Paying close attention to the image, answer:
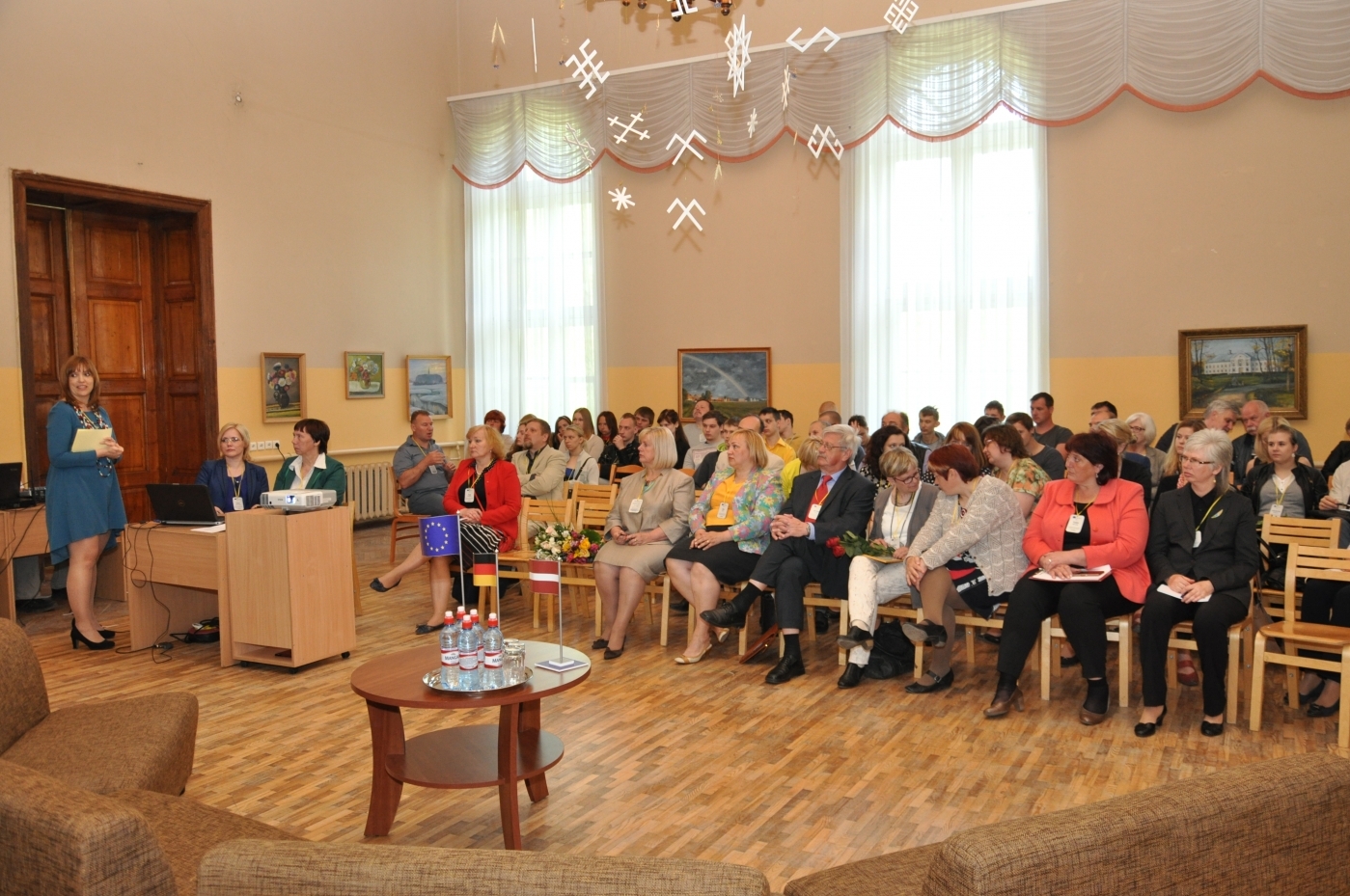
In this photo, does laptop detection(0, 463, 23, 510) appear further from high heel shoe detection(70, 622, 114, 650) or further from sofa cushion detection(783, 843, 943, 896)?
sofa cushion detection(783, 843, 943, 896)

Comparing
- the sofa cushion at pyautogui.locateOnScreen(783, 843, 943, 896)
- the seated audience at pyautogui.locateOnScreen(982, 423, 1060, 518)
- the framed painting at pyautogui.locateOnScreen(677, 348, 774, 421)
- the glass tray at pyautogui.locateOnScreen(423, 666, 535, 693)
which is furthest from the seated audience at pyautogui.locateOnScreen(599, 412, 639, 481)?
the sofa cushion at pyautogui.locateOnScreen(783, 843, 943, 896)

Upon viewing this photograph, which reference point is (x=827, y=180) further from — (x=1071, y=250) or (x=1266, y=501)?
(x=1266, y=501)

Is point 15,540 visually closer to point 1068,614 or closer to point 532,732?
point 532,732

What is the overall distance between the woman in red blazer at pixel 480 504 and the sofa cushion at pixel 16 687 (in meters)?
3.37

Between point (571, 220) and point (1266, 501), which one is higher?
point (571, 220)

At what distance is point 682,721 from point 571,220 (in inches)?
350

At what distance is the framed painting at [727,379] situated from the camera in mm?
11852

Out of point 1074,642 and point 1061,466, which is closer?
point 1074,642

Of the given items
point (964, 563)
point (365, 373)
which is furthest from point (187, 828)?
point (365, 373)

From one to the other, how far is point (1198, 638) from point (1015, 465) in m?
1.71

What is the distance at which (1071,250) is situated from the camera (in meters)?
10.2

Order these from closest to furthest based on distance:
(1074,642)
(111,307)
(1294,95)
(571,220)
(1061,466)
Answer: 1. (1074,642)
2. (1061,466)
3. (1294,95)
4. (111,307)
5. (571,220)

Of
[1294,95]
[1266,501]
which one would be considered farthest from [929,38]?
[1266,501]

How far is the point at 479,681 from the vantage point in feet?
12.3
